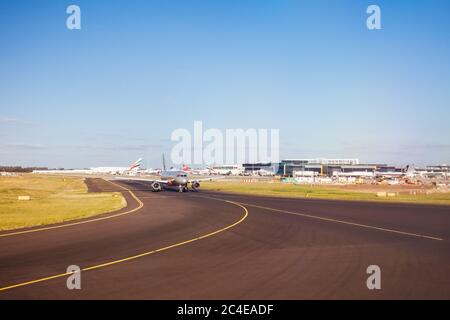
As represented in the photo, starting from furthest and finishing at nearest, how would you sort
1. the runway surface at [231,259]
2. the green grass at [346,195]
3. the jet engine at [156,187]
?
1. the jet engine at [156,187]
2. the green grass at [346,195]
3. the runway surface at [231,259]

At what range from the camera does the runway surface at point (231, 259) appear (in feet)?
36.7

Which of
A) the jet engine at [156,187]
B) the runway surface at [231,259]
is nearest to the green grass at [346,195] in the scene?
the jet engine at [156,187]

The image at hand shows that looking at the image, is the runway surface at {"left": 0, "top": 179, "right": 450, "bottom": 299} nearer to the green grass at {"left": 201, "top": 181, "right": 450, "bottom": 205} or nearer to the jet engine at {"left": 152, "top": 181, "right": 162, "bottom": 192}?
the green grass at {"left": 201, "top": 181, "right": 450, "bottom": 205}

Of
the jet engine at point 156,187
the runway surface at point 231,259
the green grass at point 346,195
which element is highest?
the runway surface at point 231,259

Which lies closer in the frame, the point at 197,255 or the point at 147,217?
the point at 197,255

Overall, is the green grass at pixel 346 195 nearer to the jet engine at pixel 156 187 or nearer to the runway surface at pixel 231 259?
the jet engine at pixel 156 187

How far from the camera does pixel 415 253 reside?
55.1ft

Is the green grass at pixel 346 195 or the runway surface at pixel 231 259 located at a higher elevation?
the runway surface at pixel 231 259

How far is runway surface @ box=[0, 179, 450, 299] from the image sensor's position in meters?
11.2

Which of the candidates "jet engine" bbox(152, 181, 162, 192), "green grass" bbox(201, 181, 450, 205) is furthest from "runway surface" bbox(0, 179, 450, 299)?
"jet engine" bbox(152, 181, 162, 192)

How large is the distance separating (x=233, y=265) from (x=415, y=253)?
821 centimetres
